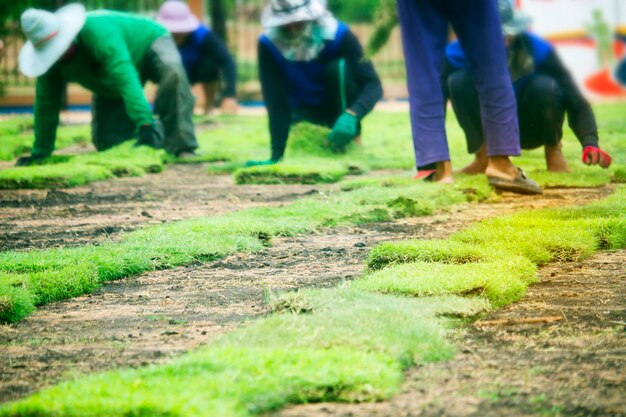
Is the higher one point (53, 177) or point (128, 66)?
point (128, 66)

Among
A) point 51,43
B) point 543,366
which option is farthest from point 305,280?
point 51,43

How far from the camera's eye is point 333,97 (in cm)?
748

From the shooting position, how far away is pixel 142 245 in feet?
12.4

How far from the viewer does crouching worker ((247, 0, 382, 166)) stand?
22.6 ft

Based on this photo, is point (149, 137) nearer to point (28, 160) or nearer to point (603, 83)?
point (28, 160)

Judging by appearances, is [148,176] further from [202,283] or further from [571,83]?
[202,283]

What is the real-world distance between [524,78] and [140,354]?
3770 mm

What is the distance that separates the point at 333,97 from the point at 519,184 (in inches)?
107

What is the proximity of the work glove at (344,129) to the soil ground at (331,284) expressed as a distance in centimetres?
232

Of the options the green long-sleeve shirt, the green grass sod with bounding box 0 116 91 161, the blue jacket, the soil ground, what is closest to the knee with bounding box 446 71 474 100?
the soil ground

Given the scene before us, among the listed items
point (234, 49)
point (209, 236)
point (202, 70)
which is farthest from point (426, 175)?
point (234, 49)

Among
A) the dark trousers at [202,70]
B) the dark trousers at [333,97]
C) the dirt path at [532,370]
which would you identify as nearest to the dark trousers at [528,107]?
the dark trousers at [333,97]

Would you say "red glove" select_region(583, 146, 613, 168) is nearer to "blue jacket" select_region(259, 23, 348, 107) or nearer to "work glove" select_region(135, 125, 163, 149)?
"blue jacket" select_region(259, 23, 348, 107)

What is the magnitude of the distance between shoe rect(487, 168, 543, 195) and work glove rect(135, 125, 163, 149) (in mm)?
3192
